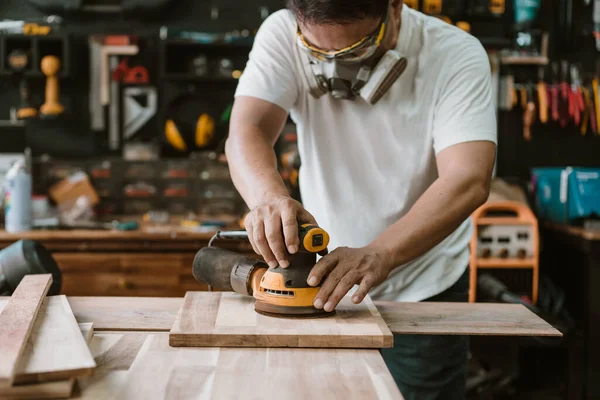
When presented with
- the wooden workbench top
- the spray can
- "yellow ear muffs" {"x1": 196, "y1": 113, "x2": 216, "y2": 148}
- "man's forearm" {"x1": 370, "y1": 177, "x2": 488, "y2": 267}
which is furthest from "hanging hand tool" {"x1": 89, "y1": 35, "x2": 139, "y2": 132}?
"man's forearm" {"x1": 370, "y1": 177, "x2": 488, "y2": 267}

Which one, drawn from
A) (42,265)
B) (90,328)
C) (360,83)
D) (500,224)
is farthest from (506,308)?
(500,224)

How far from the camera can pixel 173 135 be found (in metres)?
3.82

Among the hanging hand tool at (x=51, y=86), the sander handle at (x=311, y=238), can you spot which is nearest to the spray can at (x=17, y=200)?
the hanging hand tool at (x=51, y=86)

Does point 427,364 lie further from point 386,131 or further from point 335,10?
point 335,10

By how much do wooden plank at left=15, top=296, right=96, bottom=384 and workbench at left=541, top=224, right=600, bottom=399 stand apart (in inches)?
106

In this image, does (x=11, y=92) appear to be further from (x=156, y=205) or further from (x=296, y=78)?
(x=296, y=78)

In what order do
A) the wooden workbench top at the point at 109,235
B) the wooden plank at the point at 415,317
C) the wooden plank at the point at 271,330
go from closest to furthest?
the wooden plank at the point at 271,330 → the wooden plank at the point at 415,317 → the wooden workbench top at the point at 109,235

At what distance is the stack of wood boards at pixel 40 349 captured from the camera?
91 centimetres

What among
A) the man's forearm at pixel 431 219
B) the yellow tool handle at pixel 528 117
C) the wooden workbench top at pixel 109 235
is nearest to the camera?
the man's forearm at pixel 431 219

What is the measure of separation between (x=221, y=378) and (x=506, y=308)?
73 centimetres

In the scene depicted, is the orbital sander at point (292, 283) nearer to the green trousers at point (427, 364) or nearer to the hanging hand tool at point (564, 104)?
the green trousers at point (427, 364)

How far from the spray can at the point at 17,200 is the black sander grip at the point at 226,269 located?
206 cm

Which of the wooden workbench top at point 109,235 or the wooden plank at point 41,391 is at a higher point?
A: the wooden plank at point 41,391

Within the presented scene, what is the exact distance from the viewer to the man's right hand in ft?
4.09
